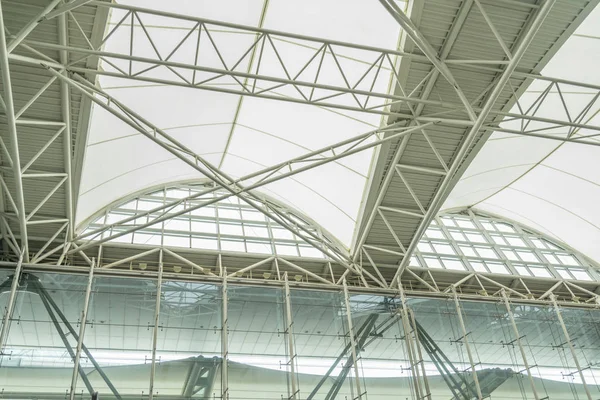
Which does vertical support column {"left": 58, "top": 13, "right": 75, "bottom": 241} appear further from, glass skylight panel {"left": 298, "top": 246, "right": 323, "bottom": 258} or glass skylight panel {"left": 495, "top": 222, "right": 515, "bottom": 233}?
glass skylight panel {"left": 495, "top": 222, "right": 515, "bottom": 233}

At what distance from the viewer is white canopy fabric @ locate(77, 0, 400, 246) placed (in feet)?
70.8

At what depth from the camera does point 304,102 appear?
1964 centimetres

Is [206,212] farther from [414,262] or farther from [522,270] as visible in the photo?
[522,270]

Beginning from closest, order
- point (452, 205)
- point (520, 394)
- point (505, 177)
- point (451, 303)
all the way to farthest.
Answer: point (520, 394)
point (451, 303)
point (505, 177)
point (452, 205)

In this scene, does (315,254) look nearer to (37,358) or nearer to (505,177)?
(505,177)

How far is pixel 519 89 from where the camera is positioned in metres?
21.1

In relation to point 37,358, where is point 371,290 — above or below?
above

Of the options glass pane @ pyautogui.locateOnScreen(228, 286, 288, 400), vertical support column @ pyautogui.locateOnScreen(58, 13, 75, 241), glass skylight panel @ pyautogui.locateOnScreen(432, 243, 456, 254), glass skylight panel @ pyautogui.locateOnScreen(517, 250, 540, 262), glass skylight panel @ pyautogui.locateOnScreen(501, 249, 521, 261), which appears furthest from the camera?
glass skylight panel @ pyautogui.locateOnScreen(517, 250, 540, 262)

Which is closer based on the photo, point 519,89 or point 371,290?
point 519,89

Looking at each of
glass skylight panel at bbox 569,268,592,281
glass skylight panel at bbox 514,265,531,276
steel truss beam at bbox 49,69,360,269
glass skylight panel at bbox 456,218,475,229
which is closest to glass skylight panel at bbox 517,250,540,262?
glass skylight panel at bbox 514,265,531,276

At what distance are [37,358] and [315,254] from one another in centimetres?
1388

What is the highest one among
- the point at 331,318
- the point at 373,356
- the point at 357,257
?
the point at 357,257

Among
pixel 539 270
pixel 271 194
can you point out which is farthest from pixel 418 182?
pixel 539 270

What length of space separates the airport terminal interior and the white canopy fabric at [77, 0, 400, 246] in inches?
3.9
